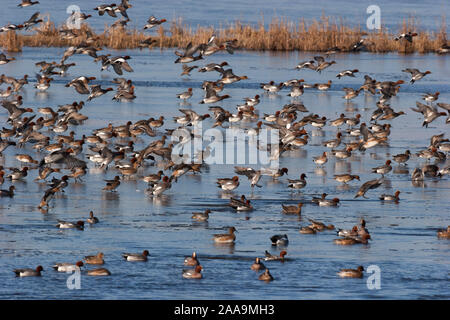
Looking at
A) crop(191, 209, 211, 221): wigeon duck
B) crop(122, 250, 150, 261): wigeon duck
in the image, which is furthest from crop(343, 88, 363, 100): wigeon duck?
crop(122, 250, 150, 261): wigeon duck

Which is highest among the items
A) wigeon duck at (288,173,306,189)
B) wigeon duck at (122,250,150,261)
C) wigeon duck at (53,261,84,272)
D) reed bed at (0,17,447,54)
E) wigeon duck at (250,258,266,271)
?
reed bed at (0,17,447,54)

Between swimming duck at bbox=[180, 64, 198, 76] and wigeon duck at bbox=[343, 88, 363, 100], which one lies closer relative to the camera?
wigeon duck at bbox=[343, 88, 363, 100]

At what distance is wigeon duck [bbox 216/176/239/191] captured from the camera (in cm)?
1877

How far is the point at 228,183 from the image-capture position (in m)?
18.9

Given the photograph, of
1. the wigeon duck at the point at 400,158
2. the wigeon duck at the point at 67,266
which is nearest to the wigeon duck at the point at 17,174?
the wigeon duck at the point at 67,266

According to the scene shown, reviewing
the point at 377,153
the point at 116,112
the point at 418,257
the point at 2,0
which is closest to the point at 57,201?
the point at 418,257

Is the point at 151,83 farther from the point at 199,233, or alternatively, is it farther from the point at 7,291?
the point at 7,291

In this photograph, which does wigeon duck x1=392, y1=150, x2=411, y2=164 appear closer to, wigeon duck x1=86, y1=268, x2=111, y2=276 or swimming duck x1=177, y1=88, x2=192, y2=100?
swimming duck x1=177, y1=88, x2=192, y2=100

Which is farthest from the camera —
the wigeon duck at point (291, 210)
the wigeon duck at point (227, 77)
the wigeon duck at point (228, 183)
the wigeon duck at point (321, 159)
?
the wigeon duck at point (227, 77)

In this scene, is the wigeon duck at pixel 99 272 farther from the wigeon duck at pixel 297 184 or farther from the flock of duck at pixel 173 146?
the wigeon duck at pixel 297 184

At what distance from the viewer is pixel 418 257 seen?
47.9 ft

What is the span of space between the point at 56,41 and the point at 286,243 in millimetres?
29442

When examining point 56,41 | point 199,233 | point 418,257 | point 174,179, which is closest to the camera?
point 418,257

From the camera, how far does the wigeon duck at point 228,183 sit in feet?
61.6
